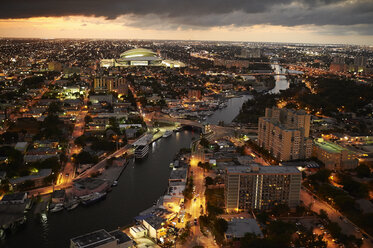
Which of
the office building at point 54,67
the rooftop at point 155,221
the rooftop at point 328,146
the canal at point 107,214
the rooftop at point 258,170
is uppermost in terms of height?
the office building at point 54,67

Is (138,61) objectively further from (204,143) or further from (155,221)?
(155,221)

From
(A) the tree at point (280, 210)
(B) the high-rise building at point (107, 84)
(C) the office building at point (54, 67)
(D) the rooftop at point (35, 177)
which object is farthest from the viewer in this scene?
(C) the office building at point (54, 67)

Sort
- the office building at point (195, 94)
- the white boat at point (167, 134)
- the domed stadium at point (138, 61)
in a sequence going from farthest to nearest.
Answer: the domed stadium at point (138, 61) < the office building at point (195, 94) < the white boat at point (167, 134)

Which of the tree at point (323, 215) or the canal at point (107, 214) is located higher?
the tree at point (323, 215)

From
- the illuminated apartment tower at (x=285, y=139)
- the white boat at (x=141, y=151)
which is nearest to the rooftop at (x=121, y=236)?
the white boat at (x=141, y=151)

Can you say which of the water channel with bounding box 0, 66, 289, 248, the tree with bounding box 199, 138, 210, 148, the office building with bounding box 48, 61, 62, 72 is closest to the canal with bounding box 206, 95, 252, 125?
the tree with bounding box 199, 138, 210, 148

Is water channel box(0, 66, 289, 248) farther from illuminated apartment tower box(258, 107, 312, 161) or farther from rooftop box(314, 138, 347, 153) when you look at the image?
rooftop box(314, 138, 347, 153)

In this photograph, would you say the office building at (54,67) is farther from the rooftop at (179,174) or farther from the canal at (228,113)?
the rooftop at (179,174)

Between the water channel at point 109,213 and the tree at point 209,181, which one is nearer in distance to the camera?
the water channel at point 109,213

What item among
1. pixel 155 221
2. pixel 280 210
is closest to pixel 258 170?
pixel 280 210
